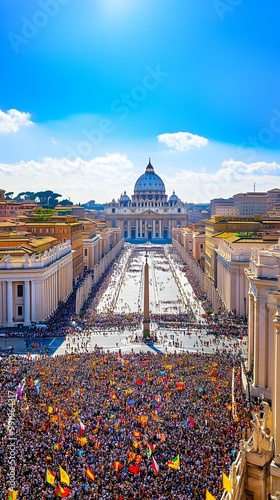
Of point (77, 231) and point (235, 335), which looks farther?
point (77, 231)

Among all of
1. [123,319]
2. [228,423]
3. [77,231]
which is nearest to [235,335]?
[123,319]

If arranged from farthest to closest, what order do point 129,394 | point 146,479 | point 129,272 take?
1. point 129,272
2. point 129,394
3. point 146,479

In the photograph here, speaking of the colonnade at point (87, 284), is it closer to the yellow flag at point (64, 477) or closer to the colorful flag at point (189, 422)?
the colorful flag at point (189, 422)

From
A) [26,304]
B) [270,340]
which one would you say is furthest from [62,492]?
[26,304]

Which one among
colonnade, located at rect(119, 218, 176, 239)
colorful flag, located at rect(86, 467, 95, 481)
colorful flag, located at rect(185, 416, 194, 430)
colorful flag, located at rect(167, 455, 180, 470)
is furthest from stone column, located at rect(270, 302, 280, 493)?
colonnade, located at rect(119, 218, 176, 239)

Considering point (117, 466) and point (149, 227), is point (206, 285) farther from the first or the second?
point (149, 227)

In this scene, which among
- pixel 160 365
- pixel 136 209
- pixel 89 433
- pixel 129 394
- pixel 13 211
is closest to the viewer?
pixel 89 433

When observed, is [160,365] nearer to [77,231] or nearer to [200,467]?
[200,467]
